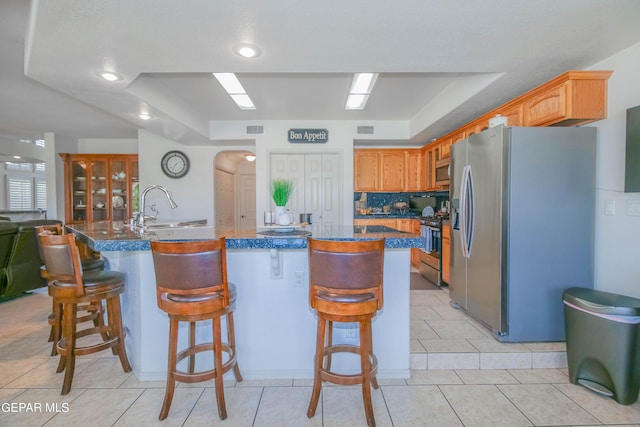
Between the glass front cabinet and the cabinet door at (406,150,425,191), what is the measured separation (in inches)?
205

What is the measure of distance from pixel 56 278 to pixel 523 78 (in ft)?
13.2

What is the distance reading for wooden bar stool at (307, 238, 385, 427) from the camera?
1.57 m

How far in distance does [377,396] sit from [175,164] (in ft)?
17.1

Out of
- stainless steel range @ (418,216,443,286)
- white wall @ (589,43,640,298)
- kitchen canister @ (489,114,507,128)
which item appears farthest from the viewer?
stainless steel range @ (418,216,443,286)

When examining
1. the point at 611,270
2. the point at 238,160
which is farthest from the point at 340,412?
the point at 238,160

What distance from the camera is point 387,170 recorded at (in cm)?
560

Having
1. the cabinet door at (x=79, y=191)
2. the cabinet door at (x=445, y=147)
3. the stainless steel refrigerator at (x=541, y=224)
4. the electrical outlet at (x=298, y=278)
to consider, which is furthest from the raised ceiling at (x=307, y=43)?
the cabinet door at (x=79, y=191)

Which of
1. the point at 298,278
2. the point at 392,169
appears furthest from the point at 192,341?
the point at 392,169

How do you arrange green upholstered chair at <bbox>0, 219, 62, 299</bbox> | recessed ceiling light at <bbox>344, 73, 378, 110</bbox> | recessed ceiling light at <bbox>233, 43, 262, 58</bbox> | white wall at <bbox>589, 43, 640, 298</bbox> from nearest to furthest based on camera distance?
recessed ceiling light at <bbox>233, 43, 262, 58</bbox> → white wall at <bbox>589, 43, 640, 298</bbox> → recessed ceiling light at <bbox>344, 73, 378, 110</bbox> → green upholstered chair at <bbox>0, 219, 62, 299</bbox>

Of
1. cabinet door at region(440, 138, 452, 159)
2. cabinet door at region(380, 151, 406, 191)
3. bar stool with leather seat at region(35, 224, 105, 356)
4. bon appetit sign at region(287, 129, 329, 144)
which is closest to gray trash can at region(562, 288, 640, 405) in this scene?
cabinet door at region(440, 138, 452, 159)

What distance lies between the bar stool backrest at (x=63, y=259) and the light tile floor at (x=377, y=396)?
716 millimetres

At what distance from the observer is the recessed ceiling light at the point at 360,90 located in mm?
3238

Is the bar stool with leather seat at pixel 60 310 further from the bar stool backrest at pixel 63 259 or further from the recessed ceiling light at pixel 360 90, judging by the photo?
the recessed ceiling light at pixel 360 90

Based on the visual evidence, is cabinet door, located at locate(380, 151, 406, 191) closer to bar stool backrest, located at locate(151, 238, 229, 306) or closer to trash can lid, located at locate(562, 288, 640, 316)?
trash can lid, located at locate(562, 288, 640, 316)
